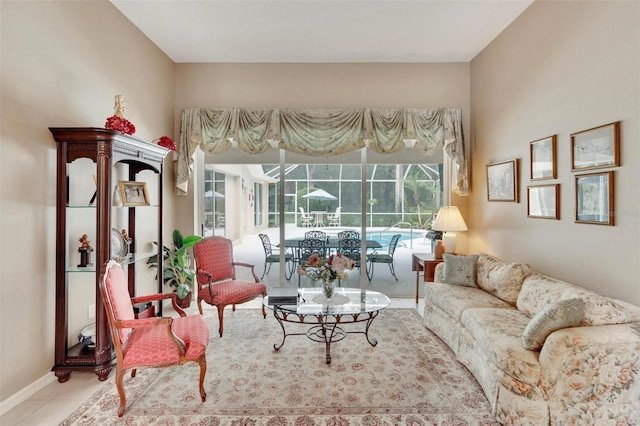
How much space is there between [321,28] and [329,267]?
9.02 ft

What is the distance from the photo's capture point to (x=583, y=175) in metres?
2.64

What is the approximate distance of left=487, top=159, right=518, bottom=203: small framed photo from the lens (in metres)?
3.60

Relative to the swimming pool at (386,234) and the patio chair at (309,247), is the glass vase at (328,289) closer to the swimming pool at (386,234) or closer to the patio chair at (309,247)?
the patio chair at (309,247)

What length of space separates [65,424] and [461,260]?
3.74m

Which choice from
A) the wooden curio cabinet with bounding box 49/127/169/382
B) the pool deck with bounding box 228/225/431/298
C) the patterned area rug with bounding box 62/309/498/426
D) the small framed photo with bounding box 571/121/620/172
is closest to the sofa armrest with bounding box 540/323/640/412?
the patterned area rug with bounding box 62/309/498/426

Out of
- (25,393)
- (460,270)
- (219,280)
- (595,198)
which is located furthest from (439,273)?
(25,393)

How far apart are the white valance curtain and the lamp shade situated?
2.50ft

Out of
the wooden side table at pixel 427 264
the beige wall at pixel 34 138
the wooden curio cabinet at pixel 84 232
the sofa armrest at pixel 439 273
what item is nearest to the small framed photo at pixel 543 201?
the sofa armrest at pixel 439 273

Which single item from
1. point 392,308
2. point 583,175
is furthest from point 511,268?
point 392,308

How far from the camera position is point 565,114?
9.39ft

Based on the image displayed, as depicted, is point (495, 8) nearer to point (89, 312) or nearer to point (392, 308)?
point (392, 308)

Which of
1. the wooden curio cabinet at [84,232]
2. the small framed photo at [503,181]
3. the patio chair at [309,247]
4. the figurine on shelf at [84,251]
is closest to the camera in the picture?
the wooden curio cabinet at [84,232]

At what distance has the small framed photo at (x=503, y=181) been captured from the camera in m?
3.60

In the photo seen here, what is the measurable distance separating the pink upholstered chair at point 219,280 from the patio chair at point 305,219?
126 cm
